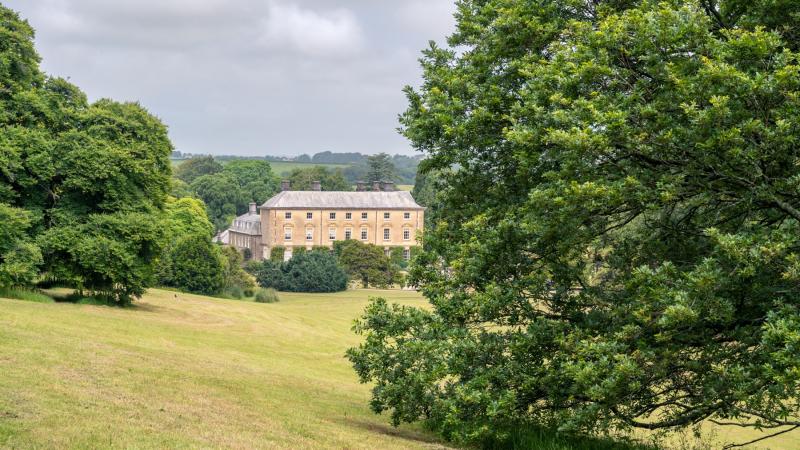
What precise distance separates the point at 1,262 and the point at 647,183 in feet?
99.4

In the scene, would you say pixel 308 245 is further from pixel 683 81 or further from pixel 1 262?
pixel 683 81

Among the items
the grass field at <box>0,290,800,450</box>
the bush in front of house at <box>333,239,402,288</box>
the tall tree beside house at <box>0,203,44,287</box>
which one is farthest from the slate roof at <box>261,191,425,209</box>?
the tall tree beside house at <box>0,203,44,287</box>

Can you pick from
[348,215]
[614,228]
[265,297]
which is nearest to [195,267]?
[265,297]

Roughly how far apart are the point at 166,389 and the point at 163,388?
4.2 inches

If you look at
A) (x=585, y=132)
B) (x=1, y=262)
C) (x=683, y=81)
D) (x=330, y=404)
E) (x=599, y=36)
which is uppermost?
(x=599, y=36)

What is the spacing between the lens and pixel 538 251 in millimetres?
14391

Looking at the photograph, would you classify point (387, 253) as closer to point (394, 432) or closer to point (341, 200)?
point (341, 200)

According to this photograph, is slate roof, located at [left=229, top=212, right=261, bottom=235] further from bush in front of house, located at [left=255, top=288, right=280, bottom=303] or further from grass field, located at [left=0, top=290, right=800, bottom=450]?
grass field, located at [left=0, top=290, right=800, bottom=450]

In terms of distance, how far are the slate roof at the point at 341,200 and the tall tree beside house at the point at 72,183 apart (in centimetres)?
6713

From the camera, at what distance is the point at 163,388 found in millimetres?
16953

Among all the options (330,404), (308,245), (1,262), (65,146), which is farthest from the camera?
(308,245)

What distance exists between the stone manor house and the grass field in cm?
6923

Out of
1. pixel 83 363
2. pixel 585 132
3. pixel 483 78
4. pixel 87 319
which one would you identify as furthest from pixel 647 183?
pixel 87 319

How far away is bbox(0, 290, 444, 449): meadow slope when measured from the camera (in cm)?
1212
